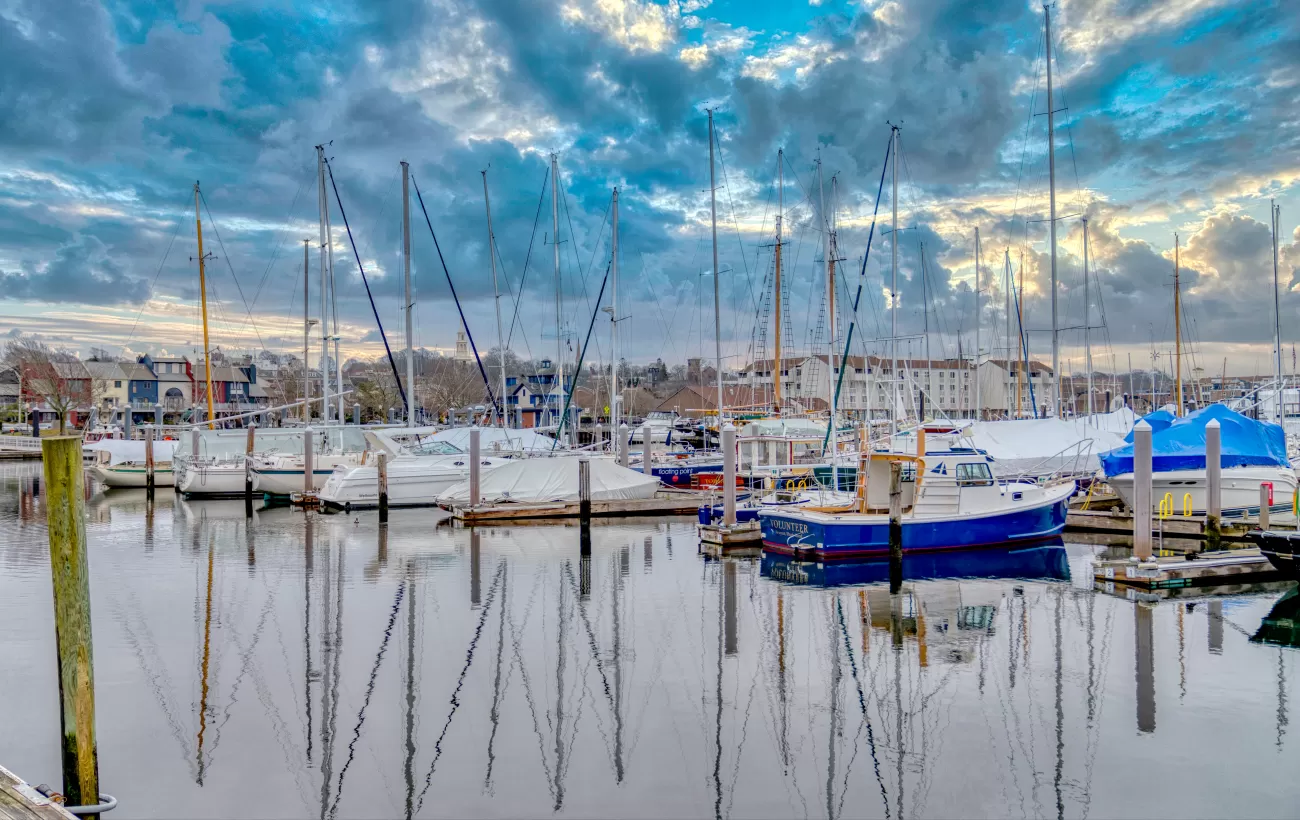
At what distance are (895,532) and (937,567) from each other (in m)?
2.52

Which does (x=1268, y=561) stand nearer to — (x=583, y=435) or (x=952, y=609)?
(x=952, y=609)

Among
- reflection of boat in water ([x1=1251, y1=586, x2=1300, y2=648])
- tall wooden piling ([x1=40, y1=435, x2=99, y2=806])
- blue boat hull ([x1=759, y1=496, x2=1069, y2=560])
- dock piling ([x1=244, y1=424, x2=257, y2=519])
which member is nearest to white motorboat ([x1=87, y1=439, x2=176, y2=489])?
dock piling ([x1=244, y1=424, x2=257, y2=519])

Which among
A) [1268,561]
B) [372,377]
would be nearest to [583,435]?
[372,377]

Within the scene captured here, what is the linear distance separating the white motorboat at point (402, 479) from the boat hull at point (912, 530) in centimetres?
1392

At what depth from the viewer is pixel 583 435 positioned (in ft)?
266

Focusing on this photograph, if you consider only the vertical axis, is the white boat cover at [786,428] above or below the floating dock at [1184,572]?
above

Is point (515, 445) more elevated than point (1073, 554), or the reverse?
point (515, 445)

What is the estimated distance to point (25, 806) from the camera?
7402mm

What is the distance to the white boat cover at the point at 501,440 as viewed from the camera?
39491 millimetres

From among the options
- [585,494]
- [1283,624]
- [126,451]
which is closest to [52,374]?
[126,451]

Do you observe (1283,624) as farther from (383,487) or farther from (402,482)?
(402,482)

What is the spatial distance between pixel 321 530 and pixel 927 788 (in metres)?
24.1

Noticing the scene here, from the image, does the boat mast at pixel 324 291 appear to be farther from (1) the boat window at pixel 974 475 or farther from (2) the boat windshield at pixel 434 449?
(1) the boat window at pixel 974 475

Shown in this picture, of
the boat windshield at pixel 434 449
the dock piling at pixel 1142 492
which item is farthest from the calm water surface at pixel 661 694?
the boat windshield at pixel 434 449
